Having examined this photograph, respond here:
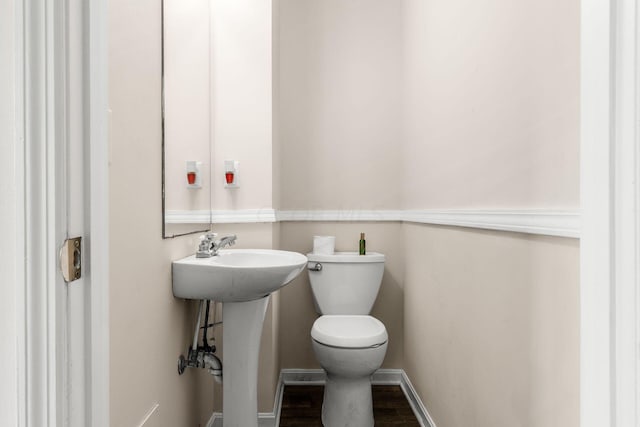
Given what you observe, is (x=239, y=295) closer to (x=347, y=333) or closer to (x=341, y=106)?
(x=347, y=333)

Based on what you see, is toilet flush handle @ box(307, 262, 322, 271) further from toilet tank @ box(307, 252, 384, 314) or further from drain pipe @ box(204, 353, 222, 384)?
drain pipe @ box(204, 353, 222, 384)

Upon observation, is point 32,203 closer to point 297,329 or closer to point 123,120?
point 123,120

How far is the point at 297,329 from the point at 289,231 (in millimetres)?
596

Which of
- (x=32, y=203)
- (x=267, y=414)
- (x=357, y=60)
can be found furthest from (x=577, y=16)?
(x=267, y=414)

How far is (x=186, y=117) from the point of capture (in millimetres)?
1477

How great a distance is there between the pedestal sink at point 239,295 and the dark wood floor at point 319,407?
479 mm

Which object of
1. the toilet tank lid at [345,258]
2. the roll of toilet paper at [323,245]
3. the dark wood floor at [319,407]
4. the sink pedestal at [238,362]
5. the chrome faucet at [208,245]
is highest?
the chrome faucet at [208,245]

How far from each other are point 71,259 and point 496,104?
1.17 m

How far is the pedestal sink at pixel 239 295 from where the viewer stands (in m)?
1.27

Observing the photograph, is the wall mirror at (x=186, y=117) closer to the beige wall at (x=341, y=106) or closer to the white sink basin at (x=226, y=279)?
the white sink basin at (x=226, y=279)

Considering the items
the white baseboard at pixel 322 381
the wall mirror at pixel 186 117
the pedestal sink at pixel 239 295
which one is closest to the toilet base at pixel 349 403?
the white baseboard at pixel 322 381

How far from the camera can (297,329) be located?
7.72 feet

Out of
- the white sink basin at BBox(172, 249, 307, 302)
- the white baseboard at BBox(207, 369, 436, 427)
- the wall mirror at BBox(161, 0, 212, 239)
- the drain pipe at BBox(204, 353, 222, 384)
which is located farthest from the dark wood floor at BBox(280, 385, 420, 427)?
the wall mirror at BBox(161, 0, 212, 239)

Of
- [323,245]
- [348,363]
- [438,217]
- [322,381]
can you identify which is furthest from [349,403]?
[438,217]
